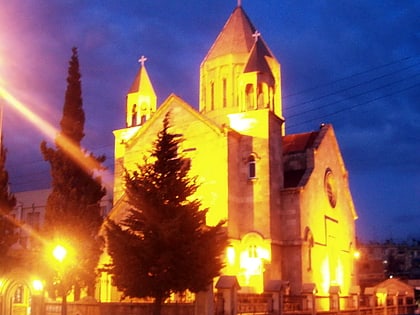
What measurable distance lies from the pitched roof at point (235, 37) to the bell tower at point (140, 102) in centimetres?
459

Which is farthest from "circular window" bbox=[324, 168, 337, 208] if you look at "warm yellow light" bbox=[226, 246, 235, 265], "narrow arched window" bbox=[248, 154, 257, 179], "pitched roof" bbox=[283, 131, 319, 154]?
"warm yellow light" bbox=[226, 246, 235, 265]

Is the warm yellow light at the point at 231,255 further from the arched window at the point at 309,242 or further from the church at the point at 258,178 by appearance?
the arched window at the point at 309,242

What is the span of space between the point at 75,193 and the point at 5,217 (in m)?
4.24

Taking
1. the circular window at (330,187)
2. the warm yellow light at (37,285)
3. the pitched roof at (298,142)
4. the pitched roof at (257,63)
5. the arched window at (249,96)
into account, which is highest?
the pitched roof at (257,63)

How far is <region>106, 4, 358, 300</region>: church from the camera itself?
32.5 meters

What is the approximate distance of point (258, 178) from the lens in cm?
3353

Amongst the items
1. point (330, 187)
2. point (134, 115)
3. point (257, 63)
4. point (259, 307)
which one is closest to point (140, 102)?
point (134, 115)

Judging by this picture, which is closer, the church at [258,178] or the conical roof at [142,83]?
the church at [258,178]

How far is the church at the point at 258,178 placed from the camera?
1278 inches

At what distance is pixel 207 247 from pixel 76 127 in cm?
768

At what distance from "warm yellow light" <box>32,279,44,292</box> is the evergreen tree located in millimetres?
1588

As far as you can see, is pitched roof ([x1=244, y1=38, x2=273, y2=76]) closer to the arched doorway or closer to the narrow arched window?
the narrow arched window

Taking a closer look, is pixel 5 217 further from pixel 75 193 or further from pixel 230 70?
pixel 230 70

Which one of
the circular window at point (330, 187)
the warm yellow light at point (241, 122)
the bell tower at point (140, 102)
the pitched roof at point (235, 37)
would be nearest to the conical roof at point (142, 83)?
the bell tower at point (140, 102)
